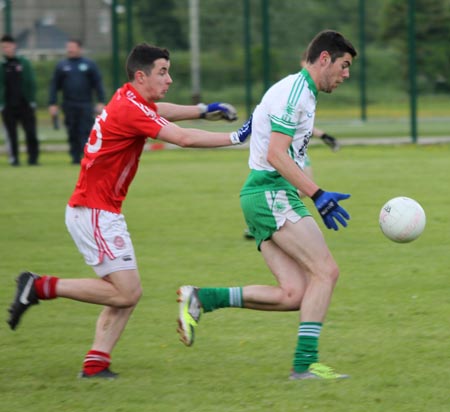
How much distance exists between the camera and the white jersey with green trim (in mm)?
6004

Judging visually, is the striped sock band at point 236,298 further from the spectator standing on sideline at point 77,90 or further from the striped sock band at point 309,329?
the spectator standing on sideline at point 77,90

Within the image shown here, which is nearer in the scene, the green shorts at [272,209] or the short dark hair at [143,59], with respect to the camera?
the green shorts at [272,209]

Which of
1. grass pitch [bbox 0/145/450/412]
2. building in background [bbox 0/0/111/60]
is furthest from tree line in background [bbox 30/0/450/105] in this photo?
grass pitch [bbox 0/145/450/412]

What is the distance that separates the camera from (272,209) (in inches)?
243

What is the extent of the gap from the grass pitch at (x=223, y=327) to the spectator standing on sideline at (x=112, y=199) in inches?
15.4

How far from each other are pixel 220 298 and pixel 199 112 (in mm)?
1214

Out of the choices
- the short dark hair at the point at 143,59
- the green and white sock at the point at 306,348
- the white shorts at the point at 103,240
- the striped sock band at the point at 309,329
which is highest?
the short dark hair at the point at 143,59

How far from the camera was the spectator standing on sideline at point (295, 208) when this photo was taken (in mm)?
6000

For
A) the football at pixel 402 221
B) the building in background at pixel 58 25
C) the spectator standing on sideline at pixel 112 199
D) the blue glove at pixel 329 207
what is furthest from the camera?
the building in background at pixel 58 25

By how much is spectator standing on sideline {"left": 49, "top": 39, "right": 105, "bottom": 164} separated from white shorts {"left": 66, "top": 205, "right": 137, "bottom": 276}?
13.5 metres

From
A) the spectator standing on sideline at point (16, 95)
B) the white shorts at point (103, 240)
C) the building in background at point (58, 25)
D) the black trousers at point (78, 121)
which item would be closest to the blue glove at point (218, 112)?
the white shorts at point (103, 240)

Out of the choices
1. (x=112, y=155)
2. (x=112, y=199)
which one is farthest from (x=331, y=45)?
(x=112, y=199)

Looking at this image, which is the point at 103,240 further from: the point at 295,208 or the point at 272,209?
the point at 295,208

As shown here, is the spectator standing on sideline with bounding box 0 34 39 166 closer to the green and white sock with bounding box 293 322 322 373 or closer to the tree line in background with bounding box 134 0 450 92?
the tree line in background with bounding box 134 0 450 92
